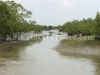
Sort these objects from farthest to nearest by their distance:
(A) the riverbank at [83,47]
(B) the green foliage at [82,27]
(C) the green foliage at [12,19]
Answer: (B) the green foliage at [82,27] → (C) the green foliage at [12,19] → (A) the riverbank at [83,47]

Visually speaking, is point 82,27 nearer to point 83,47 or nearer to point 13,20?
point 13,20

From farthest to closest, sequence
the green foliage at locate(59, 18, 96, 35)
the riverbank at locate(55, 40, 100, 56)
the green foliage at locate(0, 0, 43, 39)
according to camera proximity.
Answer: the green foliage at locate(59, 18, 96, 35) → the green foliage at locate(0, 0, 43, 39) → the riverbank at locate(55, 40, 100, 56)

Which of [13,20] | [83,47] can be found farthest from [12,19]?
[83,47]

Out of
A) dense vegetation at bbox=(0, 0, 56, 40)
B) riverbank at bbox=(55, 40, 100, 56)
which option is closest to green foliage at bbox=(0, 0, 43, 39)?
dense vegetation at bbox=(0, 0, 56, 40)

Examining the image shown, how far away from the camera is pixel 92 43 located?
36.6 m

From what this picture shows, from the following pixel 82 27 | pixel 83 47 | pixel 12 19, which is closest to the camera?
pixel 83 47

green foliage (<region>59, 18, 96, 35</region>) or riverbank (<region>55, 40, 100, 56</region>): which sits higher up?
green foliage (<region>59, 18, 96, 35</region>)

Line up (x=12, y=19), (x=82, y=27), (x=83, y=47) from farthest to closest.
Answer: (x=82, y=27) < (x=12, y=19) < (x=83, y=47)

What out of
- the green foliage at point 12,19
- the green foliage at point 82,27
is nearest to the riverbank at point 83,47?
the green foliage at point 82,27

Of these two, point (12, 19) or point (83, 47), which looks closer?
point (83, 47)

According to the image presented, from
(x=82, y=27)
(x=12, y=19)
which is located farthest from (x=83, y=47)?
(x=82, y=27)

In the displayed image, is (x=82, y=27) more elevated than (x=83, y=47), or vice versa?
(x=82, y=27)

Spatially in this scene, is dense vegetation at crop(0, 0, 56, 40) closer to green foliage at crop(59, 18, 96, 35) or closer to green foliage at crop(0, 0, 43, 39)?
green foliage at crop(0, 0, 43, 39)

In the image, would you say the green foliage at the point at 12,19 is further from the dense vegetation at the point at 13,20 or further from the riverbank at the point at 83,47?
the riverbank at the point at 83,47
